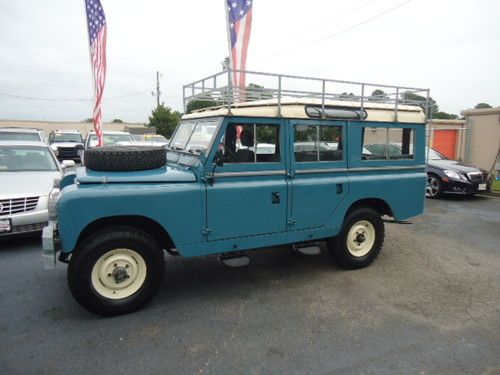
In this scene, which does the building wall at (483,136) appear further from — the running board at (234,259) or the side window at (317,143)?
the running board at (234,259)

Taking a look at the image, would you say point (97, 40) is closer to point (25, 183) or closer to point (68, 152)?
point (25, 183)

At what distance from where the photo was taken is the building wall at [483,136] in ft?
43.7

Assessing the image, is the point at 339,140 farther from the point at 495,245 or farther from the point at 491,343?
the point at 495,245

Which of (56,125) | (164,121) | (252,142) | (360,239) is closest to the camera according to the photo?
(252,142)

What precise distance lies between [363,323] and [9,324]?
3.51 metres

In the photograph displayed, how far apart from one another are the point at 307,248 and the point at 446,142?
13770mm

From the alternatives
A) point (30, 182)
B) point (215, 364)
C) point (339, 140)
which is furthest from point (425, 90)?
point (30, 182)

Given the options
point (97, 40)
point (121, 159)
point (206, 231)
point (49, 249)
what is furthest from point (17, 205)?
point (97, 40)

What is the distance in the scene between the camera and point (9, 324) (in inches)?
144

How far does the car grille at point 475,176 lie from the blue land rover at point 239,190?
19.8 ft

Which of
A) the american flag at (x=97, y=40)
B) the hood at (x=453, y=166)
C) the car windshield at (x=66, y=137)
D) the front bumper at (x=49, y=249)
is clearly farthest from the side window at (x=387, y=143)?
the car windshield at (x=66, y=137)

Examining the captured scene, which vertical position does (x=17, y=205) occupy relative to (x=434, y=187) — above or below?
above

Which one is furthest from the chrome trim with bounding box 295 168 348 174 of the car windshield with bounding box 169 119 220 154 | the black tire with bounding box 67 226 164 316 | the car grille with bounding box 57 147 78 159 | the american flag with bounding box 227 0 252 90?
the car grille with bounding box 57 147 78 159

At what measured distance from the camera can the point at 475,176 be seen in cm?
1056
